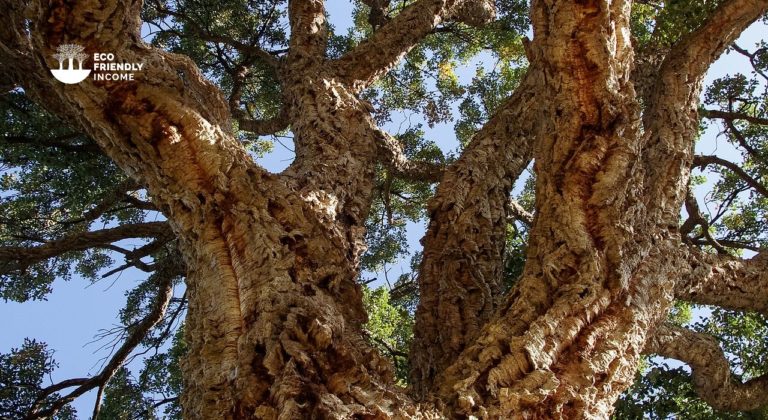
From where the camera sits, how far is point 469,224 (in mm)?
3430

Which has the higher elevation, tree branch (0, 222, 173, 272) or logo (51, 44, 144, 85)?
tree branch (0, 222, 173, 272)

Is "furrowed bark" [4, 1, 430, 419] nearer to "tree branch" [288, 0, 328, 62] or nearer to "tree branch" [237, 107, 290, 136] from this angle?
"tree branch" [288, 0, 328, 62]

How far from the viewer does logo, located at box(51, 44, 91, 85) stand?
2.35 m

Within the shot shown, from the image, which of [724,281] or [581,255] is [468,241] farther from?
[724,281]

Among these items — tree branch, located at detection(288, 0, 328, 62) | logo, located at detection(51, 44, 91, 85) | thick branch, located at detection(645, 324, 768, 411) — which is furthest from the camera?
tree branch, located at detection(288, 0, 328, 62)

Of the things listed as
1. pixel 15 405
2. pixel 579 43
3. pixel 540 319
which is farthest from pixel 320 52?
pixel 15 405

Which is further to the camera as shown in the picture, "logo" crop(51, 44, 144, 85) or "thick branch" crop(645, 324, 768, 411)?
"thick branch" crop(645, 324, 768, 411)

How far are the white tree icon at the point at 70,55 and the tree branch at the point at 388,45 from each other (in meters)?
2.36

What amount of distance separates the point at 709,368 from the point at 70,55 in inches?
164

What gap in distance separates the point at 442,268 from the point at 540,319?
3.45 feet

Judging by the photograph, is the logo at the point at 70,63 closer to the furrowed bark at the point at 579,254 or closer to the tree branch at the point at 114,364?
the furrowed bark at the point at 579,254

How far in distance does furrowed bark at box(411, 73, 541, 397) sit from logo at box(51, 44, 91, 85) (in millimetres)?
1975

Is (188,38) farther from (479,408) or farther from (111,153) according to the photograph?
(479,408)

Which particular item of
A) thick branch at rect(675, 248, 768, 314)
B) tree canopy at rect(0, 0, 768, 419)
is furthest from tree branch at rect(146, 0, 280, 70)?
thick branch at rect(675, 248, 768, 314)
